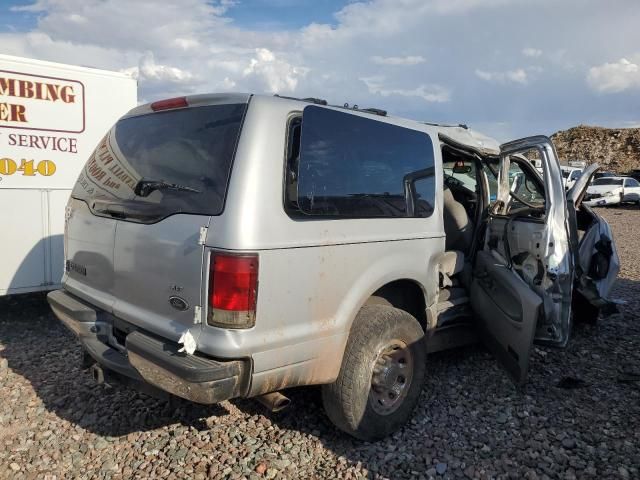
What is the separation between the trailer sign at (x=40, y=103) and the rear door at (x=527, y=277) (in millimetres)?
4483

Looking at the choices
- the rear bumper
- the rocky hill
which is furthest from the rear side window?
the rocky hill

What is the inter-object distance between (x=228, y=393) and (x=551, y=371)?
3.36 metres

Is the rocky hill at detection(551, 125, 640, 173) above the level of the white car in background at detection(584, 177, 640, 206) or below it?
above

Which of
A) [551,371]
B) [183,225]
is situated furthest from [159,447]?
[551,371]

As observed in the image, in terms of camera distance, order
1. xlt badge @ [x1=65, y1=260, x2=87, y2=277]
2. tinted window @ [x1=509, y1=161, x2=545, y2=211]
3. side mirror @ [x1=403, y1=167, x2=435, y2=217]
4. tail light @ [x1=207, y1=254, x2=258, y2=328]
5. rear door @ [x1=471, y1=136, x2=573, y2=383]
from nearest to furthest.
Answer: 1. tail light @ [x1=207, y1=254, x2=258, y2=328]
2. xlt badge @ [x1=65, y1=260, x2=87, y2=277]
3. side mirror @ [x1=403, y1=167, x2=435, y2=217]
4. rear door @ [x1=471, y1=136, x2=573, y2=383]
5. tinted window @ [x1=509, y1=161, x2=545, y2=211]

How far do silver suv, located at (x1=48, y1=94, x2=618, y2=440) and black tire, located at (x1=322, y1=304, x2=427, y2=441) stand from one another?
0.04 feet

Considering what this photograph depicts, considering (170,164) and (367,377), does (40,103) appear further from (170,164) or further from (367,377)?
(367,377)

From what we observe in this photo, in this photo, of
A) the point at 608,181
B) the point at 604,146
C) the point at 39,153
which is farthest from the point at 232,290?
the point at 604,146

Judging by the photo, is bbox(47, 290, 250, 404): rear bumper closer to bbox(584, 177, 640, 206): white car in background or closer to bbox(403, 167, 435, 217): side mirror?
bbox(403, 167, 435, 217): side mirror

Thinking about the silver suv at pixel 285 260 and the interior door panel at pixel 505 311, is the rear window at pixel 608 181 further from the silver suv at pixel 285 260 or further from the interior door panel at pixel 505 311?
the silver suv at pixel 285 260

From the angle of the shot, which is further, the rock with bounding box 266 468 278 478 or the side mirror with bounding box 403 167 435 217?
the side mirror with bounding box 403 167 435 217

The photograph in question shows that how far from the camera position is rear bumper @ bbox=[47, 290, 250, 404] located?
8.22ft

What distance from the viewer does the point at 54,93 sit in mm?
5453

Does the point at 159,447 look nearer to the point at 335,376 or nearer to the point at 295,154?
the point at 335,376
